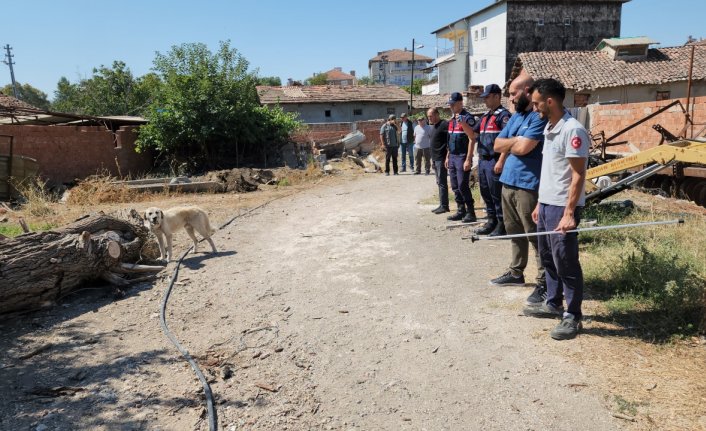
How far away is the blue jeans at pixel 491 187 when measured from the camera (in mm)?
5574

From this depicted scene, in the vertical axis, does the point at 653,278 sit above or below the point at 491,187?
below

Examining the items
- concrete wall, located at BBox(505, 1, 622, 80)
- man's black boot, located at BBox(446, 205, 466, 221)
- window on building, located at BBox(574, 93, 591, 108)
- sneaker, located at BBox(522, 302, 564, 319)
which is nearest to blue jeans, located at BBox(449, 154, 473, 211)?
man's black boot, located at BBox(446, 205, 466, 221)

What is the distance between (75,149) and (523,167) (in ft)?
47.3

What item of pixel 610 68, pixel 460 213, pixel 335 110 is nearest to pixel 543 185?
pixel 460 213

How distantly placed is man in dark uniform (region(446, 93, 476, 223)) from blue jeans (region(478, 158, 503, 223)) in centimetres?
54

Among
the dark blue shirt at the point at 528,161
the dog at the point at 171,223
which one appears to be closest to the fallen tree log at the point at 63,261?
the dog at the point at 171,223

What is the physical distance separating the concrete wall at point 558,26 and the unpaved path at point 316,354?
3819 cm

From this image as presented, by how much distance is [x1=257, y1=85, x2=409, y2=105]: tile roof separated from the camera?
3038cm

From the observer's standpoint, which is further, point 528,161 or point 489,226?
point 489,226

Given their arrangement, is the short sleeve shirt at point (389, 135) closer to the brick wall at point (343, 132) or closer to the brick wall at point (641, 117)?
the brick wall at point (343, 132)

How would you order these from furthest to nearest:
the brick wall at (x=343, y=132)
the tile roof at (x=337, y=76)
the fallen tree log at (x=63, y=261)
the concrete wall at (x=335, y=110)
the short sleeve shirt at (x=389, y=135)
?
the tile roof at (x=337, y=76) < the concrete wall at (x=335, y=110) < the brick wall at (x=343, y=132) < the short sleeve shirt at (x=389, y=135) < the fallen tree log at (x=63, y=261)

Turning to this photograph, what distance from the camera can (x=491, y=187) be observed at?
5707mm

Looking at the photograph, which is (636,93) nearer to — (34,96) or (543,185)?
(543,185)

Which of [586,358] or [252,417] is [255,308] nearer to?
[252,417]
